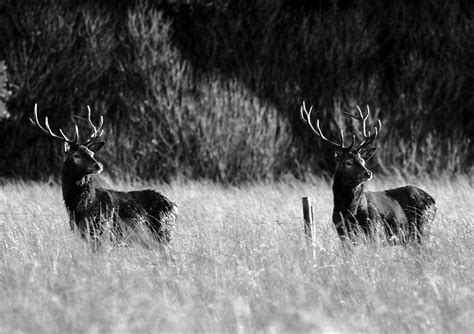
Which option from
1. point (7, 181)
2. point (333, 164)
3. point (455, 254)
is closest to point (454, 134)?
point (333, 164)

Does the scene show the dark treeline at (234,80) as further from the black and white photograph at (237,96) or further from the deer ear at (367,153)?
the deer ear at (367,153)

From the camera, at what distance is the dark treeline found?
1645 cm

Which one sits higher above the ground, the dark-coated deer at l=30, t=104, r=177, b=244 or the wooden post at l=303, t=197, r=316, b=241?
the wooden post at l=303, t=197, r=316, b=241

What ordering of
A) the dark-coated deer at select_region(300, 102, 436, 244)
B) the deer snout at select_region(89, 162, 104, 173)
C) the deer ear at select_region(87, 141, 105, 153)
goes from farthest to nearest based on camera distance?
the deer ear at select_region(87, 141, 105, 153) → the deer snout at select_region(89, 162, 104, 173) → the dark-coated deer at select_region(300, 102, 436, 244)

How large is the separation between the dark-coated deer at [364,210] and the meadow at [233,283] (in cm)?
20

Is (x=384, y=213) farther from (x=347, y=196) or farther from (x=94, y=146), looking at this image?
(x=94, y=146)

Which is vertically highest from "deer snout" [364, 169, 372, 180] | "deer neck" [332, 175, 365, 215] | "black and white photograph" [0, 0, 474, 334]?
"deer snout" [364, 169, 372, 180]

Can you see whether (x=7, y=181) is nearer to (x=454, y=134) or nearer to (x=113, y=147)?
(x=113, y=147)

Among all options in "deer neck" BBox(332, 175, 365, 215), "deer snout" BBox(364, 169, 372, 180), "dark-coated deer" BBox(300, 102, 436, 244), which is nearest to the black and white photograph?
"dark-coated deer" BBox(300, 102, 436, 244)

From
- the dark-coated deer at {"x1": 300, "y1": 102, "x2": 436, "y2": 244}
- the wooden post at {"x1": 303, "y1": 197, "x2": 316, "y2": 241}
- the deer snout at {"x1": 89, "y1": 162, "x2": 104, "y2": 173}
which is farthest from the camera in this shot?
the deer snout at {"x1": 89, "y1": 162, "x2": 104, "y2": 173}

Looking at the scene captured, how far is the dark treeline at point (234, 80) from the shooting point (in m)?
16.5

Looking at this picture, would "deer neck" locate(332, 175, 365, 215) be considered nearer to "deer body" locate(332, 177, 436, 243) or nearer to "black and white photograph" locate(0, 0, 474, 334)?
"deer body" locate(332, 177, 436, 243)

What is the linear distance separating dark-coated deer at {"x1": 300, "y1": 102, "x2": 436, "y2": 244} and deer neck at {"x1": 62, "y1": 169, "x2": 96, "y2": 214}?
2083 mm

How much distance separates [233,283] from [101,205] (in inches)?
95.8
